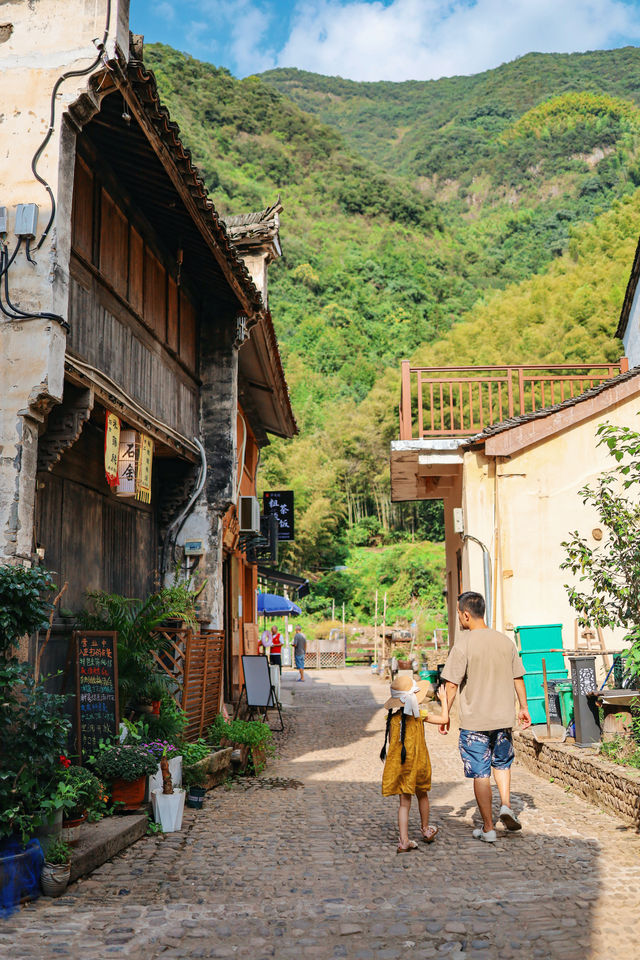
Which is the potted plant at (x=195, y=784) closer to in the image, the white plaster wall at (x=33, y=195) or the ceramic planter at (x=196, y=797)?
the ceramic planter at (x=196, y=797)

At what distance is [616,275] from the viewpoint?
42031mm

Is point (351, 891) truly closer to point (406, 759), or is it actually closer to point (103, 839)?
point (406, 759)

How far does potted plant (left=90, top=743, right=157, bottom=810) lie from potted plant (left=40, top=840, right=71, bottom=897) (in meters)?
1.55

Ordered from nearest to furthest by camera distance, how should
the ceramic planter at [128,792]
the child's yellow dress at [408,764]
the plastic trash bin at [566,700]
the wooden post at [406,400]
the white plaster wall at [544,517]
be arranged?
the child's yellow dress at [408,764] → the ceramic planter at [128,792] → the plastic trash bin at [566,700] → the white plaster wall at [544,517] → the wooden post at [406,400]

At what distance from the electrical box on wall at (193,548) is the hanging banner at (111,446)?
3009 millimetres

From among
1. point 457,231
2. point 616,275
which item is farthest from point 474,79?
point 616,275

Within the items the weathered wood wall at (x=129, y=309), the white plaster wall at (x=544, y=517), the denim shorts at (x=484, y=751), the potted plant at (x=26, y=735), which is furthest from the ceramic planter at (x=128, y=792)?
the white plaster wall at (x=544, y=517)

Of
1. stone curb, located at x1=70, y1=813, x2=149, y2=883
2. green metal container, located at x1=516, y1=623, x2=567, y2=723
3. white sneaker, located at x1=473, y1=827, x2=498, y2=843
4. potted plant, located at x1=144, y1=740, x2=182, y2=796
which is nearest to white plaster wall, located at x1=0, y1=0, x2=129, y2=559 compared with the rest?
stone curb, located at x1=70, y1=813, x2=149, y2=883

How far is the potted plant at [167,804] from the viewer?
282 inches

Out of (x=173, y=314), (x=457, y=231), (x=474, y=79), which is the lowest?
(x=173, y=314)

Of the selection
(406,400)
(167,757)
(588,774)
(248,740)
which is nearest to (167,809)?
(167,757)

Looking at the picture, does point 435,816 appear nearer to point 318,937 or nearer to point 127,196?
point 318,937

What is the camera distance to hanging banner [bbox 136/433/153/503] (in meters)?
8.16

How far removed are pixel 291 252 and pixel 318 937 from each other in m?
80.0
